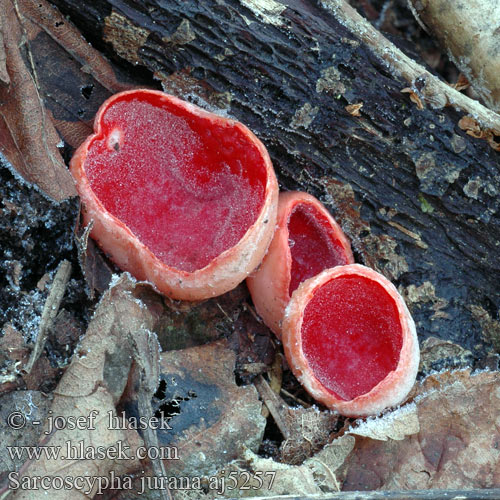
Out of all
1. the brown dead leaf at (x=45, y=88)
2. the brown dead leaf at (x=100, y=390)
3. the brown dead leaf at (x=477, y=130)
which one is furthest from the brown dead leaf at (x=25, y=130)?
the brown dead leaf at (x=477, y=130)

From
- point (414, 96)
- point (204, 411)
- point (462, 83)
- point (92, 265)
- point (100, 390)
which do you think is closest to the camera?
point (100, 390)

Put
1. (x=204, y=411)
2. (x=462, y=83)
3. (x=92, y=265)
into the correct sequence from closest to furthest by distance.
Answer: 1. (x=204, y=411)
2. (x=92, y=265)
3. (x=462, y=83)

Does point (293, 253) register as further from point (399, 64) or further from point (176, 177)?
point (399, 64)

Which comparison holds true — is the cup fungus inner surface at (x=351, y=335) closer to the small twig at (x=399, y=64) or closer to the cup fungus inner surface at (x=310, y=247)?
the cup fungus inner surface at (x=310, y=247)

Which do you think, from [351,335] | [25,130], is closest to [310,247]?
[351,335]

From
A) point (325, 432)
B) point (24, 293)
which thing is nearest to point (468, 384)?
point (325, 432)

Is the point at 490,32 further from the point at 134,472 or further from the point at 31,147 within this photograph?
the point at 134,472

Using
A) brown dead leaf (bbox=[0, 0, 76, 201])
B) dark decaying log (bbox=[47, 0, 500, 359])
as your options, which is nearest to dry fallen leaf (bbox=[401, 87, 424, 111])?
dark decaying log (bbox=[47, 0, 500, 359])

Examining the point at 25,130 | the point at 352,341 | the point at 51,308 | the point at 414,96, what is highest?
the point at 414,96
